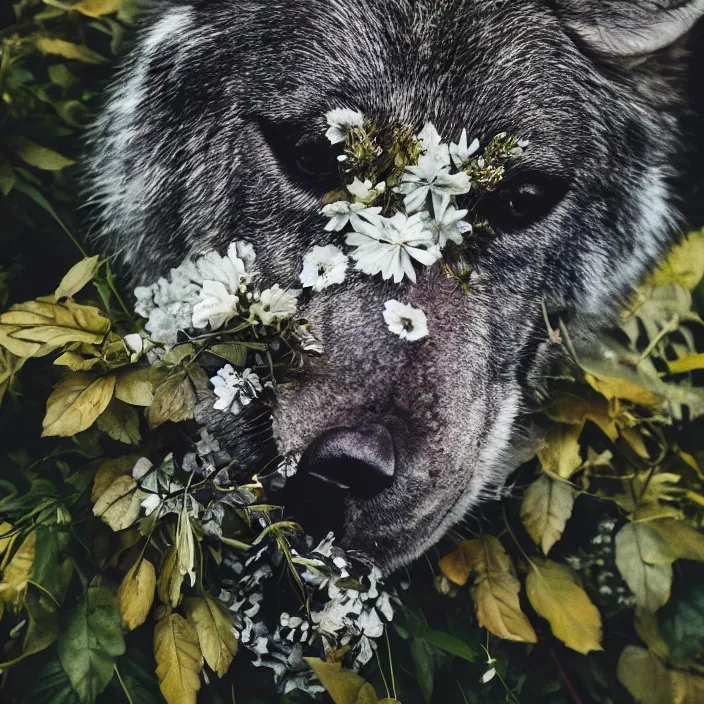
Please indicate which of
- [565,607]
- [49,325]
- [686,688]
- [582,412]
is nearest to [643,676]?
[686,688]

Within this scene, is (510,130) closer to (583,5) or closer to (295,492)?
(583,5)

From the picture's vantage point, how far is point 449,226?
957mm

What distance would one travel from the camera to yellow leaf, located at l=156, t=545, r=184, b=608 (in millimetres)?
938

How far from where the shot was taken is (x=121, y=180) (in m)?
1.13

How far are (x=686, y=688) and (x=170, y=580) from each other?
2.64ft

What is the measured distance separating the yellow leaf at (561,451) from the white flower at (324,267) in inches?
16.4

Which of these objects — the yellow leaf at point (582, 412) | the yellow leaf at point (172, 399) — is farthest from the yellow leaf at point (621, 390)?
the yellow leaf at point (172, 399)

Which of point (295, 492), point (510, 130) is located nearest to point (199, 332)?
point (295, 492)

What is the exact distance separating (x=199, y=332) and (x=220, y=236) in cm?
17

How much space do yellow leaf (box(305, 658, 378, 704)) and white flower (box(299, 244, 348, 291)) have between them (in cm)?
56

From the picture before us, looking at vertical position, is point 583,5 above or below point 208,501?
above

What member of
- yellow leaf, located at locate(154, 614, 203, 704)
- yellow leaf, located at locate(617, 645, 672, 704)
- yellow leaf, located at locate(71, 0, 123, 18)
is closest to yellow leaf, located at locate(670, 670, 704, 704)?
yellow leaf, located at locate(617, 645, 672, 704)

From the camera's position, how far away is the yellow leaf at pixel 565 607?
0.99m

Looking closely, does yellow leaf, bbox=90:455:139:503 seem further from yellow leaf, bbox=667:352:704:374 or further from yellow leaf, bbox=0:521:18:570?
yellow leaf, bbox=667:352:704:374
